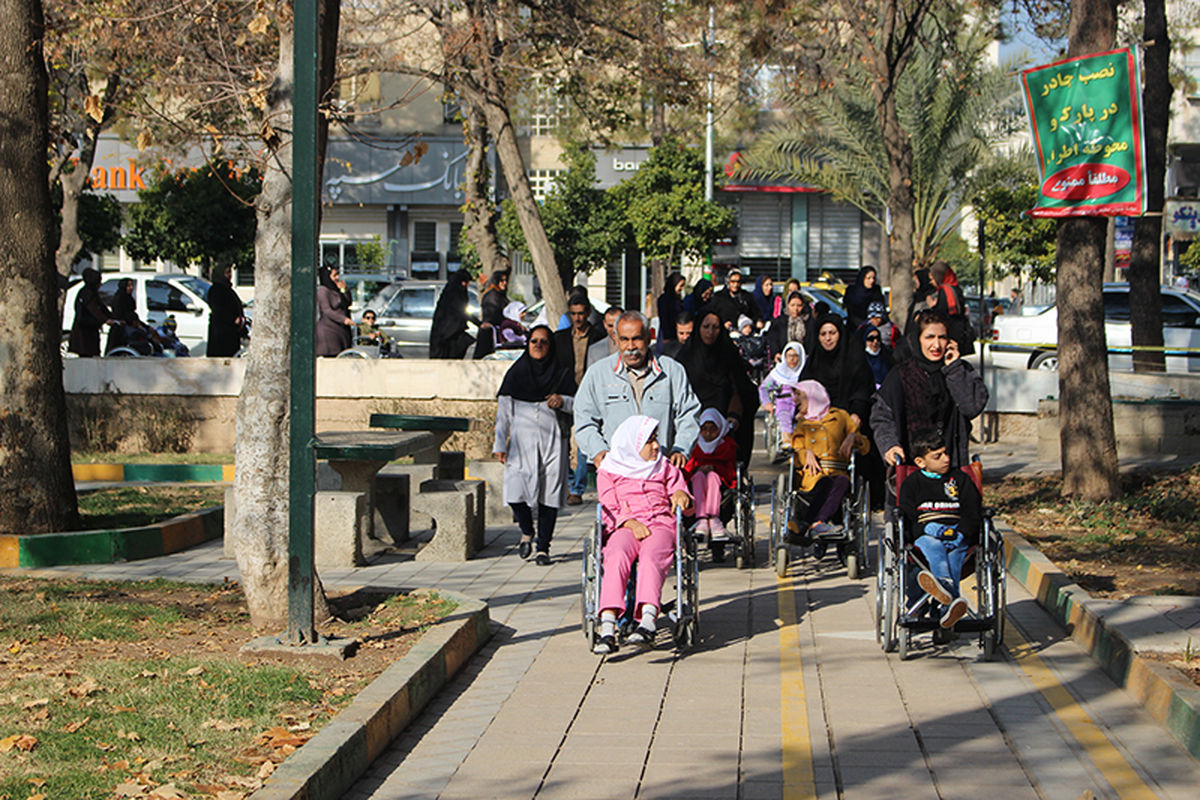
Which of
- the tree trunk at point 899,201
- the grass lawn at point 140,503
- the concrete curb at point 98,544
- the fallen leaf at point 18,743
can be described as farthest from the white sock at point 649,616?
the tree trunk at point 899,201

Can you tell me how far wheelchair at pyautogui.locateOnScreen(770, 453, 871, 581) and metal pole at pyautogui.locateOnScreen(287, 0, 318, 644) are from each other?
4440 mm

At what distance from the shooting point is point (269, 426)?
8141 millimetres

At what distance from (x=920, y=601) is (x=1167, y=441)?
35.7 feet

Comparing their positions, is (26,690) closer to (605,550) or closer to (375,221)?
(605,550)

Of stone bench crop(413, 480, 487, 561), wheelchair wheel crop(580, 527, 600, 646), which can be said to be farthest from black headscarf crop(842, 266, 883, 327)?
wheelchair wheel crop(580, 527, 600, 646)

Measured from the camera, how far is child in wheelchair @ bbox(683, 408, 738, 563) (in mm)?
10633

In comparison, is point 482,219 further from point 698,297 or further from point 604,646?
point 604,646

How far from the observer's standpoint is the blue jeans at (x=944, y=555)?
7.98m

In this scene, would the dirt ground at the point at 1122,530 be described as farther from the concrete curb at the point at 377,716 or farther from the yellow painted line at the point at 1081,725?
the concrete curb at the point at 377,716

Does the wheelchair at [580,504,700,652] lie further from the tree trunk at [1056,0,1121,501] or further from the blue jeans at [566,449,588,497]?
the blue jeans at [566,449,588,497]

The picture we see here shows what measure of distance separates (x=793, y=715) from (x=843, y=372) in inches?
218

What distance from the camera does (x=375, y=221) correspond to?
49.6 metres

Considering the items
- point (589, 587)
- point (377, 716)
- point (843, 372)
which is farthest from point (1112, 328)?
point (377, 716)

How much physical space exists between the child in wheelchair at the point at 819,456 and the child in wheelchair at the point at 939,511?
256 cm
